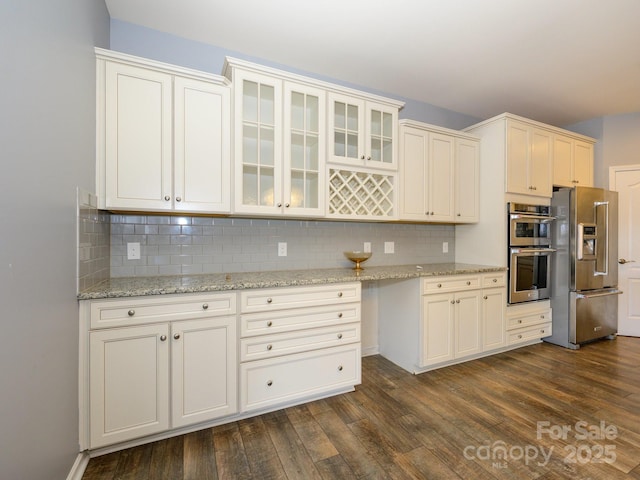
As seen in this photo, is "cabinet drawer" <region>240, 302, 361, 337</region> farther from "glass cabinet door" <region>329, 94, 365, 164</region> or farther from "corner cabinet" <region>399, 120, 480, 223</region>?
"glass cabinet door" <region>329, 94, 365, 164</region>

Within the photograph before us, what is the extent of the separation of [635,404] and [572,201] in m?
1.98

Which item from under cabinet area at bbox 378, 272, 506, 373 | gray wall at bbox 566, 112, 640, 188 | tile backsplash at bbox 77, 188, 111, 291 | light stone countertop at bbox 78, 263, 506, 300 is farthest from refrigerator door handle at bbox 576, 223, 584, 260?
tile backsplash at bbox 77, 188, 111, 291

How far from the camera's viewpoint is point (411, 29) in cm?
217

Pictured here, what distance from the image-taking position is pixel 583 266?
3.21 metres

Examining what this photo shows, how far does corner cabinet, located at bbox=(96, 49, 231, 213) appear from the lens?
5.95 feet

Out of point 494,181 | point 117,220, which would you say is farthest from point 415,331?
point 117,220

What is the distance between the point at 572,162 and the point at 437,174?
6.07 ft

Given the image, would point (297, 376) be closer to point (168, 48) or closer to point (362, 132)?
point (362, 132)

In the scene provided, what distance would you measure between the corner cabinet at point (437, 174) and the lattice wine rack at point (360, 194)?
146 mm

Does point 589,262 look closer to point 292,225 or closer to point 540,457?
point 540,457

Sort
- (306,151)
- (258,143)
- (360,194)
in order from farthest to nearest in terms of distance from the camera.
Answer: (360,194)
(306,151)
(258,143)

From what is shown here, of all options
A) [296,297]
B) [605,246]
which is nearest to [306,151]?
[296,297]

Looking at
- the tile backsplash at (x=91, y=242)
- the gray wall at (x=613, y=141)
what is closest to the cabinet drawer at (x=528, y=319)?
the gray wall at (x=613, y=141)

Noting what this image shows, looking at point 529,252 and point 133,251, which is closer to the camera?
point 133,251
